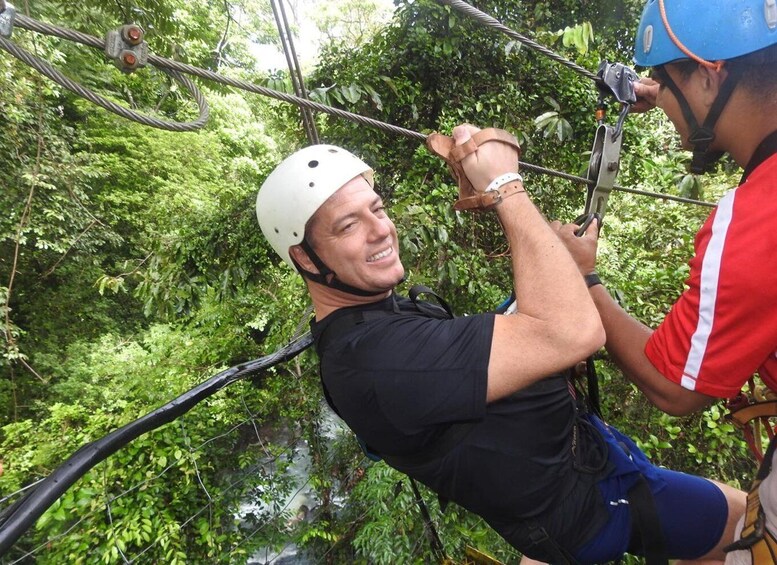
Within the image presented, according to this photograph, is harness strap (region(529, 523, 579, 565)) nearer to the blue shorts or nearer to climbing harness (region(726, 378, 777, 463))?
the blue shorts

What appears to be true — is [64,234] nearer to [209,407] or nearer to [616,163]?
[209,407]

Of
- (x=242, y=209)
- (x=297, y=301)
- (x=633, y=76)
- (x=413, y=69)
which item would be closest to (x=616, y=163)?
(x=633, y=76)

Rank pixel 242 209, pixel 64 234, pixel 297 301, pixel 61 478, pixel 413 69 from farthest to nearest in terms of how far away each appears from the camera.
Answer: pixel 64 234
pixel 297 301
pixel 242 209
pixel 413 69
pixel 61 478

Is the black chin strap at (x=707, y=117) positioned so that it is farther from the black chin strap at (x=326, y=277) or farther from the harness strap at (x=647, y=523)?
the harness strap at (x=647, y=523)

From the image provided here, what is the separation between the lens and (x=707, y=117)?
1061mm

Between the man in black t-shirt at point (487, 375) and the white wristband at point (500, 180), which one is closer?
the man in black t-shirt at point (487, 375)

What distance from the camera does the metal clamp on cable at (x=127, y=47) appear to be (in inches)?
56.8

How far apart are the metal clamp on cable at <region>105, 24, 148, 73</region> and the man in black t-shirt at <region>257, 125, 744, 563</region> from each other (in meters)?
0.62

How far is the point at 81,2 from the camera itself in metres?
5.62

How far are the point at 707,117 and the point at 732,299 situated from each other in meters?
0.47

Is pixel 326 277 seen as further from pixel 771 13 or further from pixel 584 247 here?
pixel 771 13

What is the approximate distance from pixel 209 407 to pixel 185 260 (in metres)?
2.17

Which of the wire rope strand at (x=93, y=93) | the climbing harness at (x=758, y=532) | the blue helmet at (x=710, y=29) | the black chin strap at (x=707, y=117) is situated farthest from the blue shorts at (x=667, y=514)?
the wire rope strand at (x=93, y=93)

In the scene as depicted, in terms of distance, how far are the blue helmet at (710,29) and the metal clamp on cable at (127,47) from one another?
5.13ft
